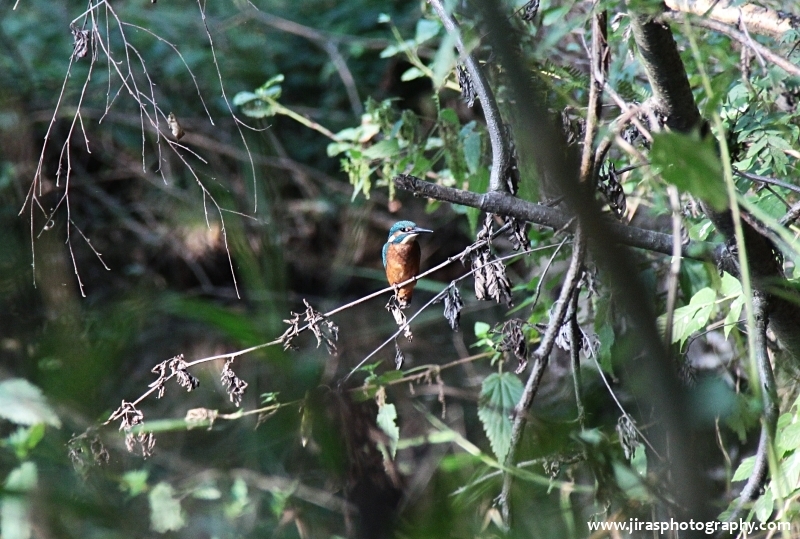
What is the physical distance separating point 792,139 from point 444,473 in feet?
5.93

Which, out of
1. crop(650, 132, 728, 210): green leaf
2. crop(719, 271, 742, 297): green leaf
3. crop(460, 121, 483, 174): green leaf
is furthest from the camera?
crop(460, 121, 483, 174): green leaf

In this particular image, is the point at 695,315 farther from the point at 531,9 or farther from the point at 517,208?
the point at 531,9

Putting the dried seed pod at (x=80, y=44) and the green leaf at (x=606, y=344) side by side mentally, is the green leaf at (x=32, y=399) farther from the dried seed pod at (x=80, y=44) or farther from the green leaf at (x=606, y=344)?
the green leaf at (x=606, y=344)

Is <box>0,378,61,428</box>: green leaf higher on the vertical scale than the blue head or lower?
higher

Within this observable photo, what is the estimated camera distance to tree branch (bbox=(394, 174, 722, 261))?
57.1 inches

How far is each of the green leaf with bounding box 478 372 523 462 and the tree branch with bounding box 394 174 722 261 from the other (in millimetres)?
681

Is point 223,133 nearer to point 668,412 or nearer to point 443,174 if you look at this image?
point 443,174

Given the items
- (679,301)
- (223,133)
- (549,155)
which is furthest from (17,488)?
(223,133)

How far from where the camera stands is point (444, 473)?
635 millimetres

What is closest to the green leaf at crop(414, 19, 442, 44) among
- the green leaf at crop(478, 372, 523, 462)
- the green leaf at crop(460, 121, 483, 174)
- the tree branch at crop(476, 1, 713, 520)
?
the green leaf at crop(460, 121, 483, 174)

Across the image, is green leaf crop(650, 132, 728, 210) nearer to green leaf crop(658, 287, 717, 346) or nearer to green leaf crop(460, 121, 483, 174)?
green leaf crop(658, 287, 717, 346)

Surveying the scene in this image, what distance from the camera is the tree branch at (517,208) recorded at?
1.45 m

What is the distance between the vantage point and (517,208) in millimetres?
1517

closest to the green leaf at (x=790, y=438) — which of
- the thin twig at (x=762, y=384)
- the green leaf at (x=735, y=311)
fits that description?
the thin twig at (x=762, y=384)
